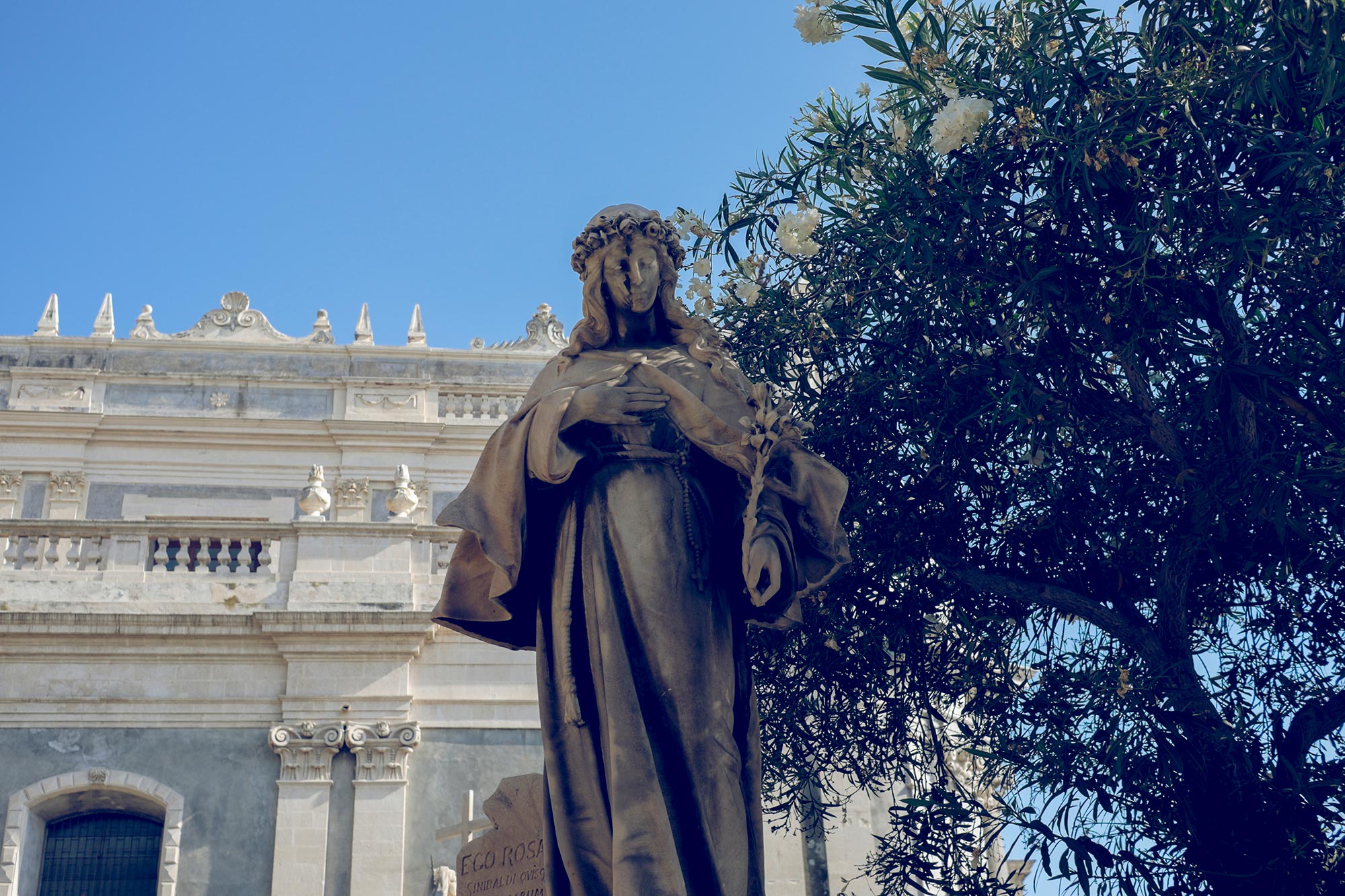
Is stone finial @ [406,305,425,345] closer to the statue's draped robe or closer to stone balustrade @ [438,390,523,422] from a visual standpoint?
stone balustrade @ [438,390,523,422]

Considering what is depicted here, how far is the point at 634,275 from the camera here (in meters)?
4.31

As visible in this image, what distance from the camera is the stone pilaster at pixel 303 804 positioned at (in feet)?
43.3

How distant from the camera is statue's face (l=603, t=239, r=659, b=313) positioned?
4.31m

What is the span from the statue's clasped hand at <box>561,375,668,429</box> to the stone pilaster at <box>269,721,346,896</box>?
34.0 feet

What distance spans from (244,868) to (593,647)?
1056cm

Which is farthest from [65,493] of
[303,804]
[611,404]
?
[611,404]

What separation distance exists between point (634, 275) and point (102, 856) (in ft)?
37.3

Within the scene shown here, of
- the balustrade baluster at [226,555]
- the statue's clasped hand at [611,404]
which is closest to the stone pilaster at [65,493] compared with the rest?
the balustrade baluster at [226,555]

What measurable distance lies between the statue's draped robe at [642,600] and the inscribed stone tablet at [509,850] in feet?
5.82

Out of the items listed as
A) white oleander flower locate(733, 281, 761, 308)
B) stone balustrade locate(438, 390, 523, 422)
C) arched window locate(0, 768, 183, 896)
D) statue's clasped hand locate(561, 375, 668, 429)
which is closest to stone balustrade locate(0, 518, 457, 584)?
arched window locate(0, 768, 183, 896)

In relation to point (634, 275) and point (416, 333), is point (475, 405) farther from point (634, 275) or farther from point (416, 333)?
point (634, 275)

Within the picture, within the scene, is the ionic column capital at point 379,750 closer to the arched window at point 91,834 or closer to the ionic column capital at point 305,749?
the ionic column capital at point 305,749

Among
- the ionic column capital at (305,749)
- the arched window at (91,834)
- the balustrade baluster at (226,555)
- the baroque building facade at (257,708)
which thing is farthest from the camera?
the balustrade baluster at (226,555)

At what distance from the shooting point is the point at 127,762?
1355 centimetres
